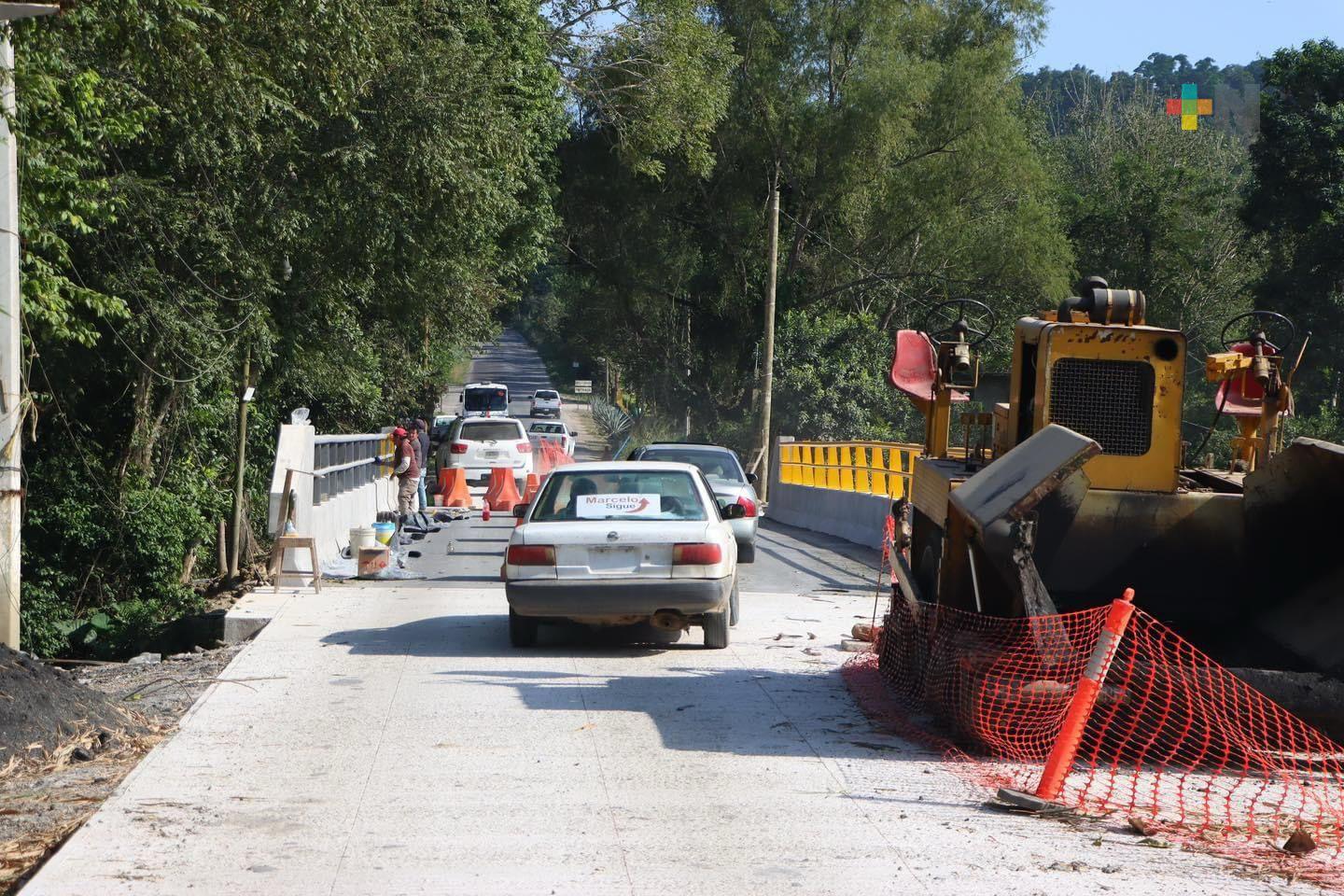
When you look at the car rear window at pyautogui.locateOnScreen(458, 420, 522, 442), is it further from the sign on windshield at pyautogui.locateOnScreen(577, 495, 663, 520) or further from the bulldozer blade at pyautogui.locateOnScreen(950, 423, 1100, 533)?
the bulldozer blade at pyautogui.locateOnScreen(950, 423, 1100, 533)

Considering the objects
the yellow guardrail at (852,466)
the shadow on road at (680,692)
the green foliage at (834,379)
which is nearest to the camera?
the shadow on road at (680,692)

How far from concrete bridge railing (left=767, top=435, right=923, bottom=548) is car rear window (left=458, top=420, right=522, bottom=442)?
5775 millimetres

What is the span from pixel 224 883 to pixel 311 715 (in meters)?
3.45

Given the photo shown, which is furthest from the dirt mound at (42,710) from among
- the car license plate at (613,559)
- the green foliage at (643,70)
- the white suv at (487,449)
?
the green foliage at (643,70)

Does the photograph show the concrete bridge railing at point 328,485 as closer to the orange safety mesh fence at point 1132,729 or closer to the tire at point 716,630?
the tire at point 716,630

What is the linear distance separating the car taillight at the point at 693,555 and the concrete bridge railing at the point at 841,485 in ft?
37.4

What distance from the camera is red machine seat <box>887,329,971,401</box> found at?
10.9 meters

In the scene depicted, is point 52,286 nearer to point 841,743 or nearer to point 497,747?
point 497,747

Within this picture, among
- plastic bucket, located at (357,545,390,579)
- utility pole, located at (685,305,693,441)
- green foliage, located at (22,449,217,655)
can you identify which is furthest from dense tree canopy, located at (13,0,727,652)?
utility pole, located at (685,305,693,441)

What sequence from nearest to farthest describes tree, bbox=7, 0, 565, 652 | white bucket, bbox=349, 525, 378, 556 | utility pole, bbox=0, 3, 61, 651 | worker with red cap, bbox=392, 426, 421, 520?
utility pole, bbox=0, 3, 61, 651 → tree, bbox=7, 0, 565, 652 → white bucket, bbox=349, 525, 378, 556 → worker with red cap, bbox=392, 426, 421, 520

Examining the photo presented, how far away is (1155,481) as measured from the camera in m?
8.99

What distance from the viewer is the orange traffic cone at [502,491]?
2755 cm

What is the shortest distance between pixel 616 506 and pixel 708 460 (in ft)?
29.5

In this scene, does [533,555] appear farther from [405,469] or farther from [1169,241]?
[1169,241]
